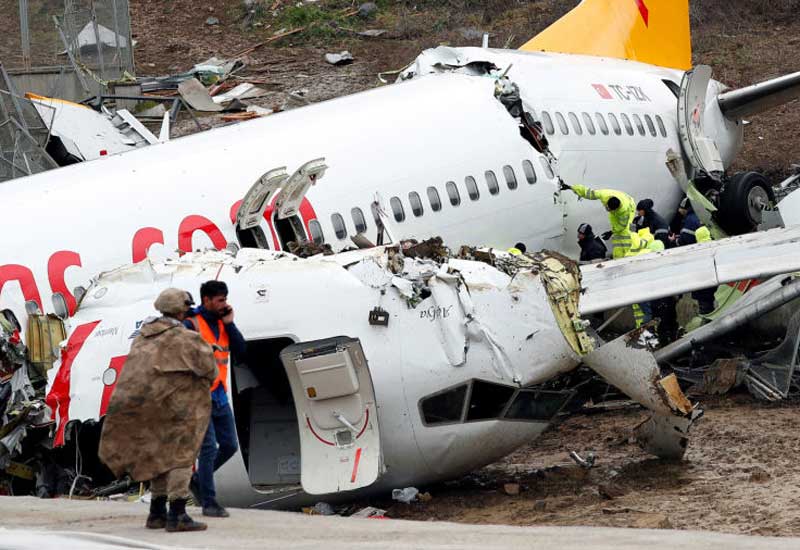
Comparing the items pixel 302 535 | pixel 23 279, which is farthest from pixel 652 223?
A: pixel 302 535

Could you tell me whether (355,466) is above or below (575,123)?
below

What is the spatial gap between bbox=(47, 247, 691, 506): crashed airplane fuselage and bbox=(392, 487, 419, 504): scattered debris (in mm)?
214

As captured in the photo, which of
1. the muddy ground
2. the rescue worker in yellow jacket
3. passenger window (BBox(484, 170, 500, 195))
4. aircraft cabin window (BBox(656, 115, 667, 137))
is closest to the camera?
the muddy ground

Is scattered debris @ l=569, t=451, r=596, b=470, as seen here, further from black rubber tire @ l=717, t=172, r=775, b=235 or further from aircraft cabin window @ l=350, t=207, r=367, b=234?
black rubber tire @ l=717, t=172, r=775, b=235

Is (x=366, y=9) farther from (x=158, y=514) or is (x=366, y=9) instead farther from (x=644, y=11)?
(x=158, y=514)

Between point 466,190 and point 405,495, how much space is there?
6.49m

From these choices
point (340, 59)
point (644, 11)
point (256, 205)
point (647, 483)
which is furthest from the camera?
point (340, 59)

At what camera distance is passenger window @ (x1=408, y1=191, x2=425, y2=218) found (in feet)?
61.4

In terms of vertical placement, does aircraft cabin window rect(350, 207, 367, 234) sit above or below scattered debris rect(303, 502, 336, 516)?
above

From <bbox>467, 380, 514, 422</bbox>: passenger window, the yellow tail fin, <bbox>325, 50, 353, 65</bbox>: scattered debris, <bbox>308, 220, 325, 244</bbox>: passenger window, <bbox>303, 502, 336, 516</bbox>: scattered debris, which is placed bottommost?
<bbox>303, 502, 336, 516</bbox>: scattered debris

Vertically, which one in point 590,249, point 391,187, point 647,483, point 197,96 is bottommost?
point 647,483

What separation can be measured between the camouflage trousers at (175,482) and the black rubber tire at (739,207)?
15291 mm

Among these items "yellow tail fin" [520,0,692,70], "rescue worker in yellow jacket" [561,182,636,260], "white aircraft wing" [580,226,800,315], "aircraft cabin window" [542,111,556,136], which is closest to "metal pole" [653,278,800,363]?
"white aircraft wing" [580,226,800,315]

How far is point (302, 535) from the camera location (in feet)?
32.8
